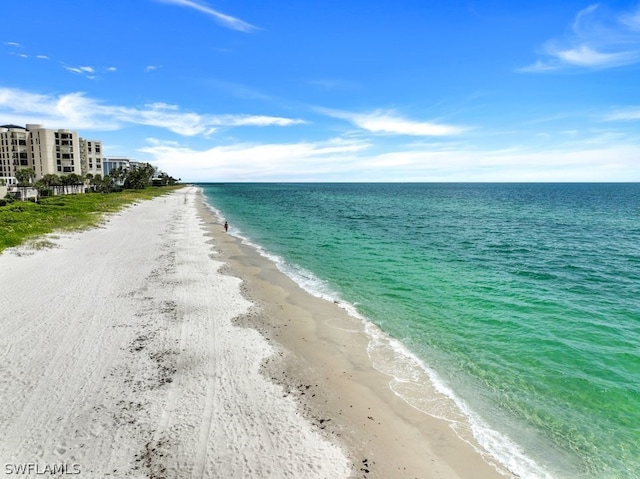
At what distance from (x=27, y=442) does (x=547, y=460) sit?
41.3 feet

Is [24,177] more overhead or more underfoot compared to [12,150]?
more underfoot

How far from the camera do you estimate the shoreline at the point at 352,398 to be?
29.1 feet

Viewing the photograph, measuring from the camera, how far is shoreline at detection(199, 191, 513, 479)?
887cm

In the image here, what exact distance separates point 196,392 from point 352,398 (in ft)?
15.5

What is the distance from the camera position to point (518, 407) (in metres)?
11.4

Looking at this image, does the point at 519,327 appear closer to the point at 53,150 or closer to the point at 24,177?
the point at 24,177

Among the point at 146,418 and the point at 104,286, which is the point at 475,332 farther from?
the point at 104,286

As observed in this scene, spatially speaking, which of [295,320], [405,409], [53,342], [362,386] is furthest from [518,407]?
[53,342]

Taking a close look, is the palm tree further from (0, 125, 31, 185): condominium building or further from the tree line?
(0, 125, 31, 185): condominium building

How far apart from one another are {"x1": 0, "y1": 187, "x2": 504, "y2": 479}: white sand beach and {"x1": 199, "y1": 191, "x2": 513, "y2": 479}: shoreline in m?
0.04

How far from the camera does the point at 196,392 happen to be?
11.1 meters

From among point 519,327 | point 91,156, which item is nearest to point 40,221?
point 519,327

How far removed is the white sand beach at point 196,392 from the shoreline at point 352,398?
4 cm

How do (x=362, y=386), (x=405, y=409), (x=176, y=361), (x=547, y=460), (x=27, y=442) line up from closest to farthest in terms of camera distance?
(x=27, y=442), (x=547, y=460), (x=405, y=409), (x=362, y=386), (x=176, y=361)
